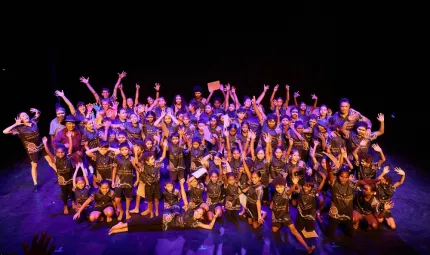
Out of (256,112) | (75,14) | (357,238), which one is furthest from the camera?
(75,14)

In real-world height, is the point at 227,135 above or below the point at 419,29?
below

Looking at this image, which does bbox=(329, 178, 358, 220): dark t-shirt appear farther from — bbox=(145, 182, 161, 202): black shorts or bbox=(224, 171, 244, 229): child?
bbox=(145, 182, 161, 202): black shorts

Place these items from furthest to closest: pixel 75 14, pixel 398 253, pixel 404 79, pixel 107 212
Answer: pixel 404 79 < pixel 75 14 < pixel 107 212 < pixel 398 253

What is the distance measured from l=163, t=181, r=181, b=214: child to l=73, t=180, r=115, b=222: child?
2.94 ft

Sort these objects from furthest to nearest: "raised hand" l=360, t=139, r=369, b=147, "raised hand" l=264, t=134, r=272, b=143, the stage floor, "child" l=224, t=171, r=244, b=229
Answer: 1. "raised hand" l=360, t=139, r=369, b=147
2. "raised hand" l=264, t=134, r=272, b=143
3. "child" l=224, t=171, r=244, b=229
4. the stage floor

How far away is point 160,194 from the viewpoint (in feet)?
16.2

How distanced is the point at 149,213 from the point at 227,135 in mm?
1941

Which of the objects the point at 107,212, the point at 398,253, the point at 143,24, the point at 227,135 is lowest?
the point at 398,253

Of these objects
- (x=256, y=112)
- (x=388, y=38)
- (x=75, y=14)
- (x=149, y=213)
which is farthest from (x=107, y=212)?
(x=388, y=38)

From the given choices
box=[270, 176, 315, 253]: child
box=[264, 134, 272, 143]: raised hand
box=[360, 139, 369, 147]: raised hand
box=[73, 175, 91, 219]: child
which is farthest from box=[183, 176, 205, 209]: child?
box=[360, 139, 369, 147]: raised hand

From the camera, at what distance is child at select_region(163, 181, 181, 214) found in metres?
4.72

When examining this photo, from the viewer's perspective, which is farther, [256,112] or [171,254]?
[256,112]

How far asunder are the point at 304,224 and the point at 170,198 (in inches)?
85.0

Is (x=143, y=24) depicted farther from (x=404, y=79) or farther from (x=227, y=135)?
(x=404, y=79)
